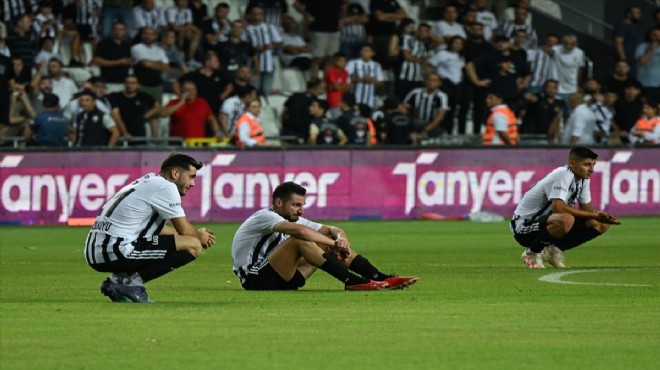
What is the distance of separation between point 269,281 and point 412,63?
1771cm

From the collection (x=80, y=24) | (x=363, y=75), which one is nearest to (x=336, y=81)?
(x=363, y=75)

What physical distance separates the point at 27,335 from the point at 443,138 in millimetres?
20561

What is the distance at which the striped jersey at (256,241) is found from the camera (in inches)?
542

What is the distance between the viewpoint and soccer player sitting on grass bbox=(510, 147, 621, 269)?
17.1 m

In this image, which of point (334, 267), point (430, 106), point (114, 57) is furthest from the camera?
point (430, 106)

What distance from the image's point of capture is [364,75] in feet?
100

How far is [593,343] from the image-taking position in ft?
32.8

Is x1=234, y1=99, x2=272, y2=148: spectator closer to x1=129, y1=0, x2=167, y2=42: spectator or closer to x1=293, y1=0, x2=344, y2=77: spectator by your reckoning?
x1=129, y1=0, x2=167, y2=42: spectator

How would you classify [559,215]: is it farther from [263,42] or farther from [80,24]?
[80,24]

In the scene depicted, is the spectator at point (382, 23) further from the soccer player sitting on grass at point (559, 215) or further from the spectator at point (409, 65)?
the soccer player sitting on grass at point (559, 215)

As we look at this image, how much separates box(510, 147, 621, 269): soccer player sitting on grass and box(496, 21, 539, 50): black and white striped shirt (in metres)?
15.3

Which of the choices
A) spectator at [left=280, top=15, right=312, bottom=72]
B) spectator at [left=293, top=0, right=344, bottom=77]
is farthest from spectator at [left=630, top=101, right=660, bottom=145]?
spectator at [left=280, top=15, right=312, bottom=72]

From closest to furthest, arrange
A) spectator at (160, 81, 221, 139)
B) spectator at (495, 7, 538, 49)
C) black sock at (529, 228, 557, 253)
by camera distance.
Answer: black sock at (529, 228, 557, 253)
spectator at (160, 81, 221, 139)
spectator at (495, 7, 538, 49)

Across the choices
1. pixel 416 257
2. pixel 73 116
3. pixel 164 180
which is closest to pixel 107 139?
pixel 73 116
